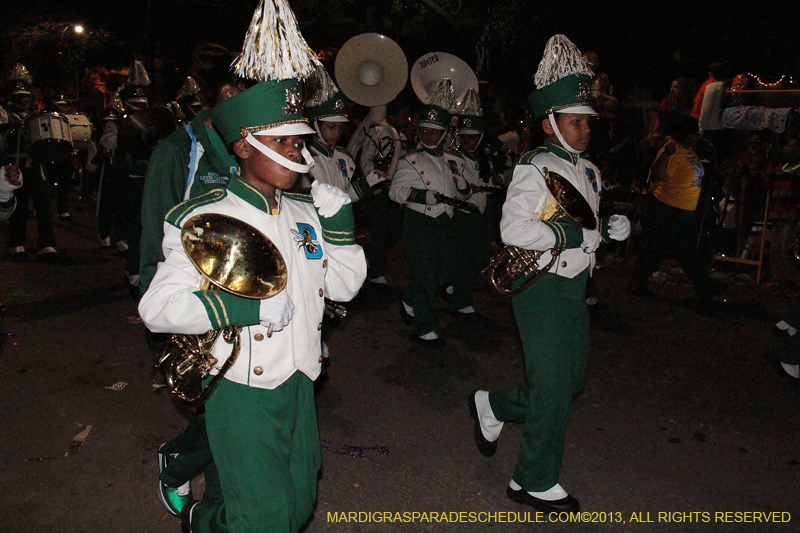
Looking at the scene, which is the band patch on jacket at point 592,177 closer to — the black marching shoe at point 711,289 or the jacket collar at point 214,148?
the jacket collar at point 214,148

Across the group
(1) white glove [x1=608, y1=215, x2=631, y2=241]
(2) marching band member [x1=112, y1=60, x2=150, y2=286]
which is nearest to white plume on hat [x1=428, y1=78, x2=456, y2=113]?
(2) marching band member [x1=112, y1=60, x2=150, y2=286]

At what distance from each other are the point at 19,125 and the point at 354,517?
794 centimetres

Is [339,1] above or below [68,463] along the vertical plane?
above

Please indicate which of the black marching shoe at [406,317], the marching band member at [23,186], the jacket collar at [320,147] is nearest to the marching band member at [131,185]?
the marching band member at [23,186]

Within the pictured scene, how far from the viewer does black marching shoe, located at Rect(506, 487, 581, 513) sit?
3871 millimetres

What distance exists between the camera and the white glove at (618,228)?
3.91 metres

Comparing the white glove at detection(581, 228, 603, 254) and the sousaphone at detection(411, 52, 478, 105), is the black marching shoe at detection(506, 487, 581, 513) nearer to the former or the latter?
the white glove at detection(581, 228, 603, 254)

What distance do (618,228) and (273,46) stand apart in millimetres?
2130

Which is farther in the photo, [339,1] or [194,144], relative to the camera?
[339,1]

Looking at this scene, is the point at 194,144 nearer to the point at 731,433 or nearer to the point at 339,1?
the point at 731,433

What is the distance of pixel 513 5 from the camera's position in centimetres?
1634

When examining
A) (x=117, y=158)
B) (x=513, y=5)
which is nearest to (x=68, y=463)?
(x=117, y=158)

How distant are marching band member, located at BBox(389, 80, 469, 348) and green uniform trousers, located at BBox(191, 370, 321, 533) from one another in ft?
13.1

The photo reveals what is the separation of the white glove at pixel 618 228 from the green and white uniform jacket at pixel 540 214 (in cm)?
5
